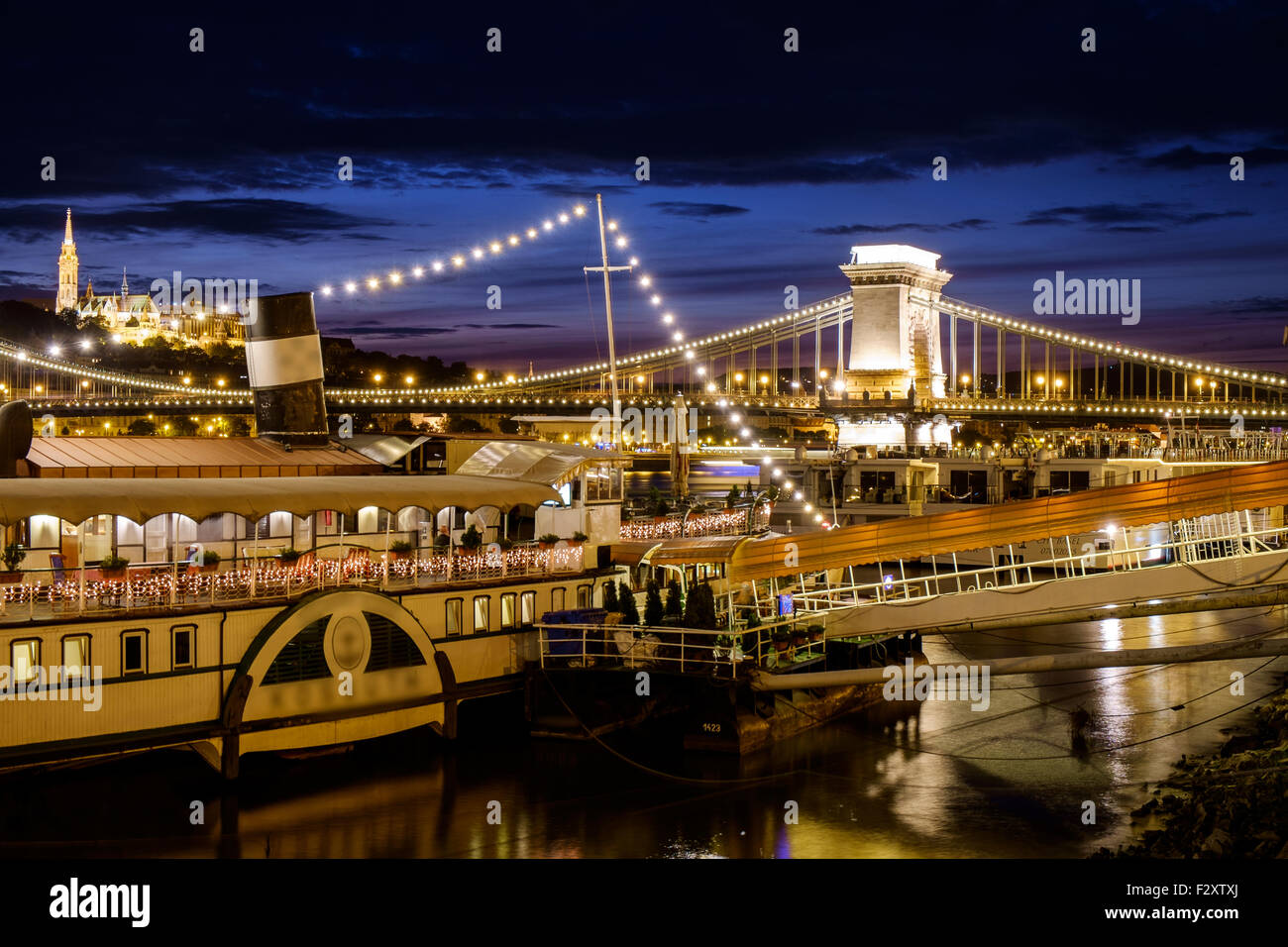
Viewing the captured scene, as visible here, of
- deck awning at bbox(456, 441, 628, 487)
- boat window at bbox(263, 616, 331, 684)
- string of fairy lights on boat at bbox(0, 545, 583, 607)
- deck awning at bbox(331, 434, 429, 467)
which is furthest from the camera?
deck awning at bbox(331, 434, 429, 467)

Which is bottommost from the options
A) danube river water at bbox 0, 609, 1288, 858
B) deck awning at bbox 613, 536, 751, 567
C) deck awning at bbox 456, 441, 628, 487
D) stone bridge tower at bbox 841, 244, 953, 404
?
danube river water at bbox 0, 609, 1288, 858

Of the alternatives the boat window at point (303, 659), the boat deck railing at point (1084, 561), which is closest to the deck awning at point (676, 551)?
the boat deck railing at point (1084, 561)

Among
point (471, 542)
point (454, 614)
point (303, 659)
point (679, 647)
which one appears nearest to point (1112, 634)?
point (679, 647)

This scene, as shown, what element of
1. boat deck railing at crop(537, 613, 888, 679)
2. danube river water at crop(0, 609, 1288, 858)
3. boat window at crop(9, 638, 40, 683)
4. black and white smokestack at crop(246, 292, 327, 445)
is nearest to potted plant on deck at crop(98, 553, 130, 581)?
boat window at crop(9, 638, 40, 683)

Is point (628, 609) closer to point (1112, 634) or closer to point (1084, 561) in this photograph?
point (1084, 561)

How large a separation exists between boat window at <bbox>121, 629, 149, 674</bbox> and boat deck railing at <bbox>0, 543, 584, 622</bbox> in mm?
424

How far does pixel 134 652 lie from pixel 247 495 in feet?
11.8

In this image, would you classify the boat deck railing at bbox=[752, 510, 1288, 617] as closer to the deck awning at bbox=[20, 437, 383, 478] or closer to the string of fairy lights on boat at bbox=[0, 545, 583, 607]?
the string of fairy lights on boat at bbox=[0, 545, 583, 607]

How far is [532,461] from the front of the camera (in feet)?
107

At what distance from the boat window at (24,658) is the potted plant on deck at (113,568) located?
1626 millimetres

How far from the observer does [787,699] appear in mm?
28984

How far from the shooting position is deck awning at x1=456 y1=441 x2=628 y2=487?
32.1m
